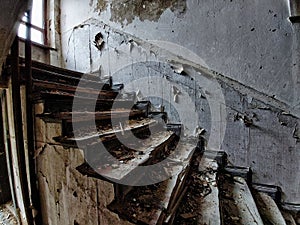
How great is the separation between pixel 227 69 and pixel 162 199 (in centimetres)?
165

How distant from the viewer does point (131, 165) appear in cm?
131

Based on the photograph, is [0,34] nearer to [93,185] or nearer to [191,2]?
[93,185]

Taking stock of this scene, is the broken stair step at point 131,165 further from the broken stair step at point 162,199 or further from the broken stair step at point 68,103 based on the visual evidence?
the broken stair step at point 68,103

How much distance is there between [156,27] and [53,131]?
197 cm

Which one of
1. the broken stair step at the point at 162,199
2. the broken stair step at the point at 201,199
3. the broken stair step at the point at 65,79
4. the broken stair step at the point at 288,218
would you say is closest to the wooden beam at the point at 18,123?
the broken stair step at the point at 65,79

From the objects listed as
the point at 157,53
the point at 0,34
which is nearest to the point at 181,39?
the point at 157,53

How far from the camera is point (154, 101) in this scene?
2643 mm

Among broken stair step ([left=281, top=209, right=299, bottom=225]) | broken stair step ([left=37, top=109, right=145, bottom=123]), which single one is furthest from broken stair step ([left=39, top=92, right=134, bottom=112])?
broken stair step ([left=281, top=209, right=299, bottom=225])

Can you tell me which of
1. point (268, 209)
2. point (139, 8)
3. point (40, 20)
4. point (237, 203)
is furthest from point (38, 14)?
point (268, 209)

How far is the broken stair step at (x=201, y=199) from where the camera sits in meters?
1.28

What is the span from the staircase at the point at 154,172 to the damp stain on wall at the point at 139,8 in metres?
1.16

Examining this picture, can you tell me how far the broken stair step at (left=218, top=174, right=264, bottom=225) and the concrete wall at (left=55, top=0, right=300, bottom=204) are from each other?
0.29m

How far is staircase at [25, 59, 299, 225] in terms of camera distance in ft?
3.94

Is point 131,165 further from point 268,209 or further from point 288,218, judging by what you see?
point 288,218
